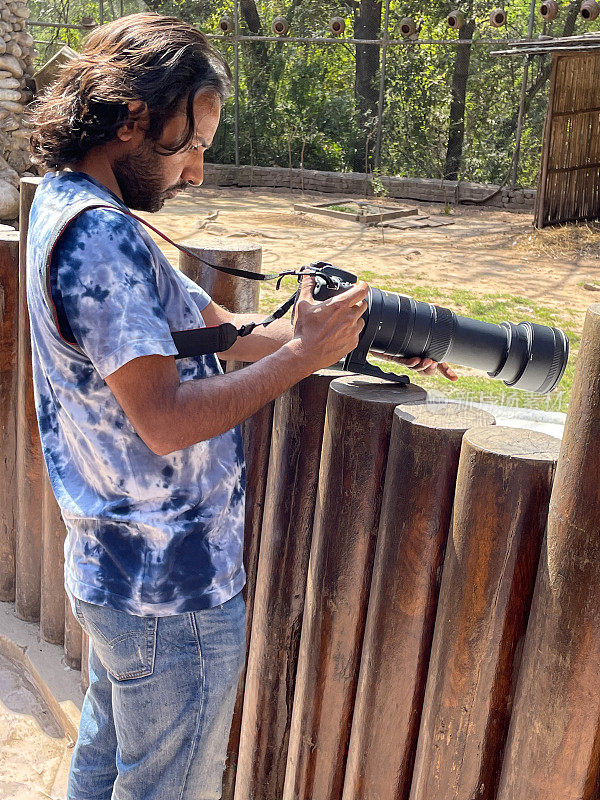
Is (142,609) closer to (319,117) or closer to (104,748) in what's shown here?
(104,748)

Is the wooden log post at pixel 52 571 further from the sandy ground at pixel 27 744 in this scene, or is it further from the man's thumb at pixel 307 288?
the man's thumb at pixel 307 288

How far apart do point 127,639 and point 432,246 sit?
886cm

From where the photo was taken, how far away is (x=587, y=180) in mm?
11422

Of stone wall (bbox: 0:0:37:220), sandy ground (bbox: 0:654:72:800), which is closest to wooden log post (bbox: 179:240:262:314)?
sandy ground (bbox: 0:654:72:800)

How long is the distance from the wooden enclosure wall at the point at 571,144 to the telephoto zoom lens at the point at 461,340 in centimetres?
973

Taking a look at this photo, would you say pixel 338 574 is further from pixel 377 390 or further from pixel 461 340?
pixel 461 340

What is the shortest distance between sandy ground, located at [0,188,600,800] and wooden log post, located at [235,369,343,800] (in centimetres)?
440

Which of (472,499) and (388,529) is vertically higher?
(472,499)

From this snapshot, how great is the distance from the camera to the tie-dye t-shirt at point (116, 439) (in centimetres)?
119

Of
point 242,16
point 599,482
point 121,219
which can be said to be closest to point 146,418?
point 121,219

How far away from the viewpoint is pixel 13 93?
9070 millimetres

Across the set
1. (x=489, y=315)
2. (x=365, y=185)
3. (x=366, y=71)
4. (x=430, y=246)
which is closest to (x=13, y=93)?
(x=430, y=246)

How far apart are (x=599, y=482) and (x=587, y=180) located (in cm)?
1098

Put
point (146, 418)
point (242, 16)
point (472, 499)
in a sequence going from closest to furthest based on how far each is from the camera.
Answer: point (146, 418) → point (472, 499) → point (242, 16)
